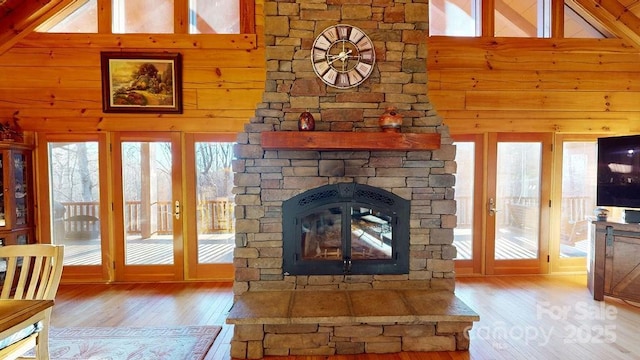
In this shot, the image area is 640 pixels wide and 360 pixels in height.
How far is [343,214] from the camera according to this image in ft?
9.06

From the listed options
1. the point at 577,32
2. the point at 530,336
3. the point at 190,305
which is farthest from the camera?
the point at 577,32

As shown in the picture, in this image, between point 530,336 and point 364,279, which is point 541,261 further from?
point 364,279

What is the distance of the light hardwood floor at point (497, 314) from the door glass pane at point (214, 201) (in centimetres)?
44

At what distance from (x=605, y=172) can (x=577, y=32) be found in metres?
1.99

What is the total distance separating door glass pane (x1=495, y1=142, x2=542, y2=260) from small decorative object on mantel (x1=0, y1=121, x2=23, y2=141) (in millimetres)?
6054

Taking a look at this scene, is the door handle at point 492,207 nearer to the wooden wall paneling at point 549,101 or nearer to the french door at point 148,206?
the wooden wall paneling at point 549,101

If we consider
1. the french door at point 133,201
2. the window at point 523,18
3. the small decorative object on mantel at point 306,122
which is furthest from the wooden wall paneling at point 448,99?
the french door at point 133,201

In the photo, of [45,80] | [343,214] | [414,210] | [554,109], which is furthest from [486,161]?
[45,80]

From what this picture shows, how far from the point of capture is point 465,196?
397 centimetres

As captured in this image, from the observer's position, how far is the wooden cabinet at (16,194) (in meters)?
3.41

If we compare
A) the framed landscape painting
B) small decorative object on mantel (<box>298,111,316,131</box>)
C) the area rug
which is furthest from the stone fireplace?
the framed landscape painting

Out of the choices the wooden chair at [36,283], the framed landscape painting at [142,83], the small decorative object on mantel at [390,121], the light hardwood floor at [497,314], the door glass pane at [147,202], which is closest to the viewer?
the wooden chair at [36,283]

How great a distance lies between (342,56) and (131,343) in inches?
123

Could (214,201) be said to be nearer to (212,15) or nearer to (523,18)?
(212,15)
